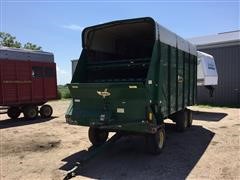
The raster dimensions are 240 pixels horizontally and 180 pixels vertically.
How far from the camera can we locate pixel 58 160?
709 centimetres

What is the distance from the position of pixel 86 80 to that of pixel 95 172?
115 inches

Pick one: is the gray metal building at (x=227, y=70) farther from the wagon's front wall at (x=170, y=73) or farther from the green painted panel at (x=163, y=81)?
the green painted panel at (x=163, y=81)

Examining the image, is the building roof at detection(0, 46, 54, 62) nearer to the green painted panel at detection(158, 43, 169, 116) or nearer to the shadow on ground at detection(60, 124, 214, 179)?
the shadow on ground at detection(60, 124, 214, 179)

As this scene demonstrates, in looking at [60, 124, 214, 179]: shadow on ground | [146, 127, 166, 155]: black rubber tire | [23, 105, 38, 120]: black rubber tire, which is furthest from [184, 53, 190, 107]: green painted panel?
[23, 105, 38, 120]: black rubber tire

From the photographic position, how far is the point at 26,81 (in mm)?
13930

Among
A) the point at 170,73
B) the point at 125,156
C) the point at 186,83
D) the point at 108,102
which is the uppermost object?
the point at 170,73

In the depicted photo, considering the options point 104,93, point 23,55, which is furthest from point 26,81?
point 104,93

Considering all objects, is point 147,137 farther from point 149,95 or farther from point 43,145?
point 43,145

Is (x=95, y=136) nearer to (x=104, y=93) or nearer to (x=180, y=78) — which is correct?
(x=104, y=93)

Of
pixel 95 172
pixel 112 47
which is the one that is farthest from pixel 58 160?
pixel 112 47

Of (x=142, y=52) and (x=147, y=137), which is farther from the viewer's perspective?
(x=142, y=52)

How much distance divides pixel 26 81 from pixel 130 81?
789cm

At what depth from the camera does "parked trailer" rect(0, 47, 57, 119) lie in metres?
13.1

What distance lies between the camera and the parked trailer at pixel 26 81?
13086 mm
